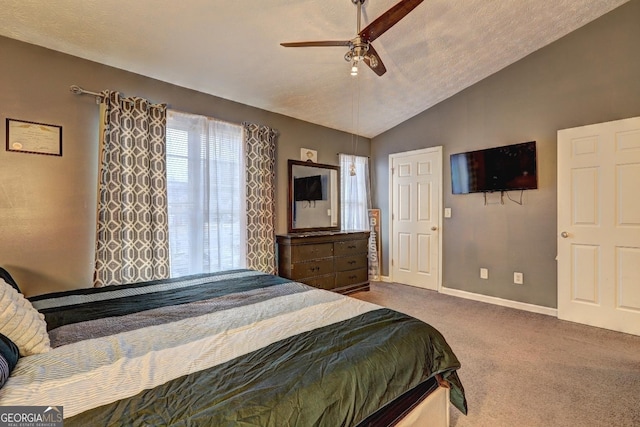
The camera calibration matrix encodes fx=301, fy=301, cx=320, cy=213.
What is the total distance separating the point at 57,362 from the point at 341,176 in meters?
4.11

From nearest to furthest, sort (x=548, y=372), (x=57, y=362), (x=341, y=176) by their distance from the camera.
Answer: (x=57, y=362) → (x=548, y=372) → (x=341, y=176)

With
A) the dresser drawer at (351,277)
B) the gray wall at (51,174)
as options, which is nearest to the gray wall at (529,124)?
the dresser drawer at (351,277)

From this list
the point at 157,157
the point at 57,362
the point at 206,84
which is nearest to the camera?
the point at 57,362

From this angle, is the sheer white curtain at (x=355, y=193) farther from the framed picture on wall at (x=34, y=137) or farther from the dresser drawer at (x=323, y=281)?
the framed picture on wall at (x=34, y=137)

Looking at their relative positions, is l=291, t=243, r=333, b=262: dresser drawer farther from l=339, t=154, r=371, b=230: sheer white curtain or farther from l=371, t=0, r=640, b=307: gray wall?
l=371, t=0, r=640, b=307: gray wall

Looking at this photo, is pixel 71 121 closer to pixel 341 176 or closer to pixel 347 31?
pixel 347 31

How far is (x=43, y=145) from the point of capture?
243 centimetres

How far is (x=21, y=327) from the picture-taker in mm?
1120

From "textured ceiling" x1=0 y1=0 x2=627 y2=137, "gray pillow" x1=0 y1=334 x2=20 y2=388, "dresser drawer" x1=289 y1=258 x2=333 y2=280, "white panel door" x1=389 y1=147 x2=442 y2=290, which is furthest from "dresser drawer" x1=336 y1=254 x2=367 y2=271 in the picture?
"gray pillow" x1=0 y1=334 x2=20 y2=388

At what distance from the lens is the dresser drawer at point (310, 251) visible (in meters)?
3.71

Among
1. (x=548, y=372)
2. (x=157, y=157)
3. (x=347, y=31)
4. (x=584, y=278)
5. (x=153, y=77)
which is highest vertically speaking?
(x=347, y=31)

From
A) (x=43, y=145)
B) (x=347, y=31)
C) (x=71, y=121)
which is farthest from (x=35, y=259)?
(x=347, y=31)
